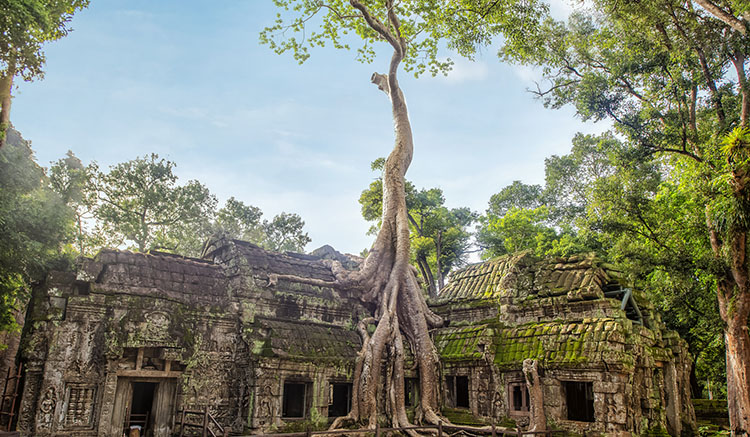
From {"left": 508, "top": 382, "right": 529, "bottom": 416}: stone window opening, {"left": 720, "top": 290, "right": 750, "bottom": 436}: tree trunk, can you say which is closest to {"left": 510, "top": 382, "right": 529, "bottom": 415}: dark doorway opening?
{"left": 508, "top": 382, "right": 529, "bottom": 416}: stone window opening

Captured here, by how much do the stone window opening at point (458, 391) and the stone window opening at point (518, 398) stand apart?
1449mm

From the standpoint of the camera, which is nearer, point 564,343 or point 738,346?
point 564,343

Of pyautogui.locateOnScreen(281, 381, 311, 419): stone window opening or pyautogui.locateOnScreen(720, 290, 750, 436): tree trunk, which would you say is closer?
pyautogui.locateOnScreen(720, 290, 750, 436): tree trunk

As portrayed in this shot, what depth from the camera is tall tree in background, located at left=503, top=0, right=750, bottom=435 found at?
437 inches

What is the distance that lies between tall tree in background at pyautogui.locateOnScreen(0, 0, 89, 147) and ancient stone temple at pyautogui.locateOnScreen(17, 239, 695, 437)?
423 cm

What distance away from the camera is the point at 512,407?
38.0 ft

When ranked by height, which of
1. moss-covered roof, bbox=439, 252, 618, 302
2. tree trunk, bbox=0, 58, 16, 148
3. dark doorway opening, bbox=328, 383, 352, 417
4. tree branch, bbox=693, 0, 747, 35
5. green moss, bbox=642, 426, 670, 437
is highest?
tree branch, bbox=693, 0, 747, 35

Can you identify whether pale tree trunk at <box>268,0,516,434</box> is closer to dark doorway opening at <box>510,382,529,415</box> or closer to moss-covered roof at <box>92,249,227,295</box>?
moss-covered roof at <box>92,249,227,295</box>

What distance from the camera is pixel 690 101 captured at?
13.9 m

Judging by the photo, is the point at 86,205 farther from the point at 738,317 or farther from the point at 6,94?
the point at 738,317

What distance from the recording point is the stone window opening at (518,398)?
11.4m

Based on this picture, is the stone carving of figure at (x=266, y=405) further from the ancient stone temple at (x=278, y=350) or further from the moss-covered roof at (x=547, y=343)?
the moss-covered roof at (x=547, y=343)

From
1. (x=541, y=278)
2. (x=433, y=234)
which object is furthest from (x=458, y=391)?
(x=433, y=234)

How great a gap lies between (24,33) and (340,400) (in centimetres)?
1049
